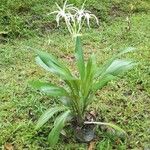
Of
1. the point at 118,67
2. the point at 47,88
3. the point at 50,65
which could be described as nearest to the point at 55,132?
the point at 47,88

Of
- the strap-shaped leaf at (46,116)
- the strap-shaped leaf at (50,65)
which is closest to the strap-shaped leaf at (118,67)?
the strap-shaped leaf at (50,65)

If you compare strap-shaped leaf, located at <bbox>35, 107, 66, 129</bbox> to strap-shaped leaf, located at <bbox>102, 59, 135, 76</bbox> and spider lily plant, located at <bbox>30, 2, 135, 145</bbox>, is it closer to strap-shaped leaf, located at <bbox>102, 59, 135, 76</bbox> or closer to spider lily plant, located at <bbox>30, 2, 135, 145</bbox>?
spider lily plant, located at <bbox>30, 2, 135, 145</bbox>

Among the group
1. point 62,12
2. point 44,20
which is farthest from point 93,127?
point 44,20

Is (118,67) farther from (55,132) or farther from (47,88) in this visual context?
(55,132)

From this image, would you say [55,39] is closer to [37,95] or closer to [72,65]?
[72,65]

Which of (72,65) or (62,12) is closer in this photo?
(62,12)

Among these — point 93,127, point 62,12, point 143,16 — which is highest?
point 62,12
